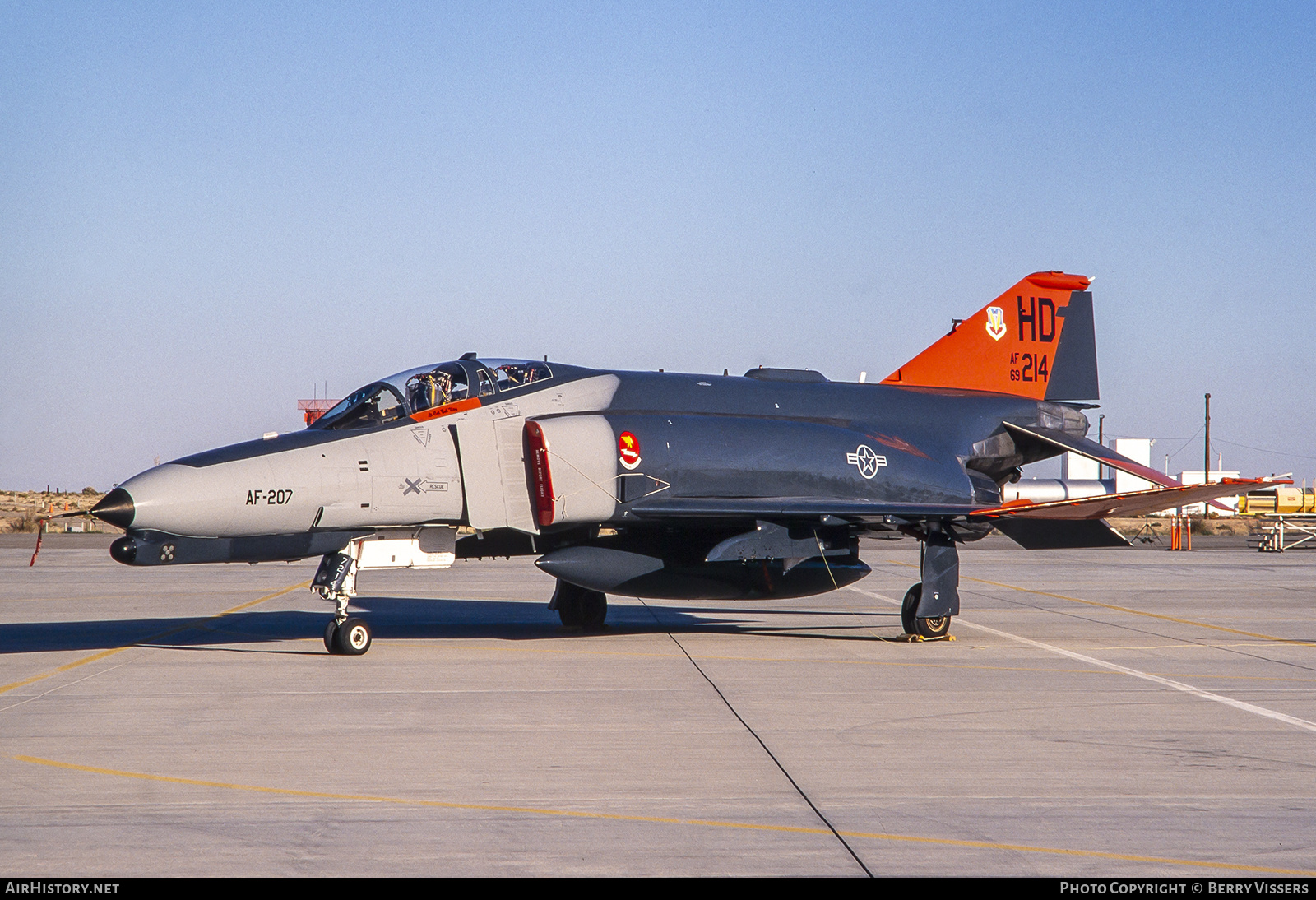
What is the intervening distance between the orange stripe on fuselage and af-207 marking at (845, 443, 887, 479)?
4.62 m

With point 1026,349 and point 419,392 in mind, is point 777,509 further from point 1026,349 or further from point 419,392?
point 1026,349

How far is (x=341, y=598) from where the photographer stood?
37.7ft

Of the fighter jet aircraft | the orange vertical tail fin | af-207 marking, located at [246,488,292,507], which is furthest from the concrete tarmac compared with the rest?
the orange vertical tail fin

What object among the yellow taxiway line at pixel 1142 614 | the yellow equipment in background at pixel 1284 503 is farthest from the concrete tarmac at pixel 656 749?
the yellow equipment in background at pixel 1284 503

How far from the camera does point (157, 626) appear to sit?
14594mm

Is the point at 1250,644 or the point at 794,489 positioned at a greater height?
the point at 794,489

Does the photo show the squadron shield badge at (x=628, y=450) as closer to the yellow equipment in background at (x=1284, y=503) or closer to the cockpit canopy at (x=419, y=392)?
the cockpit canopy at (x=419, y=392)

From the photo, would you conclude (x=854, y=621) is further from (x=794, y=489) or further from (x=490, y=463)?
(x=490, y=463)

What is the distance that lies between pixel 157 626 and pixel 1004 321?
13.0 meters

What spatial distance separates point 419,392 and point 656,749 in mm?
6032

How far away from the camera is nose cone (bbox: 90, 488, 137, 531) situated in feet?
32.8

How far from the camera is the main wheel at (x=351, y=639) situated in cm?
1152

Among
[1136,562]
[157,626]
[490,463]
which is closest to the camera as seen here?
[490,463]

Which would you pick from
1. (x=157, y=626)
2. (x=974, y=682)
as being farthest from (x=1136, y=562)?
(x=157, y=626)
